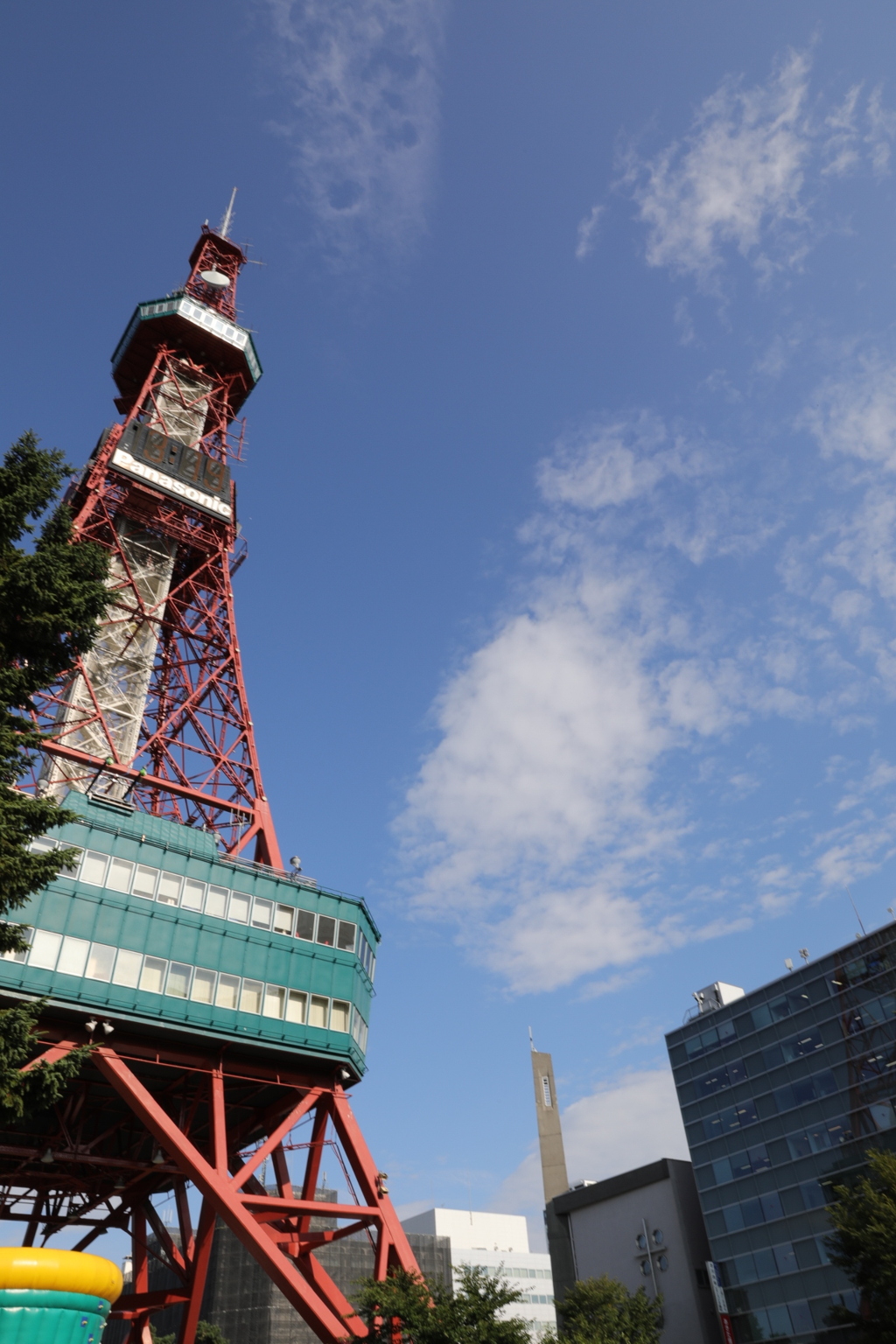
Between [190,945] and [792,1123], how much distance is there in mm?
41342

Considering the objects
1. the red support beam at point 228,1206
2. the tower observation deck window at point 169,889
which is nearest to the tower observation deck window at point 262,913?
the tower observation deck window at point 169,889

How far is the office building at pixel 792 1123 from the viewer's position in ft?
170

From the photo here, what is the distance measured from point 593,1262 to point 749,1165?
16.5 metres

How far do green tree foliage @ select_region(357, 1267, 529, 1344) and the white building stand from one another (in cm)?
9672

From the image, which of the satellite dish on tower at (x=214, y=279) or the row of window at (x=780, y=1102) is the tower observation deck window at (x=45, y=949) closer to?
the row of window at (x=780, y=1102)

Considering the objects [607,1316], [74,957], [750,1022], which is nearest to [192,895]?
[74,957]

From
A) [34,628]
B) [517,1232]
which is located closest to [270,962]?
[34,628]

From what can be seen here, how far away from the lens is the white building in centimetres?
11756

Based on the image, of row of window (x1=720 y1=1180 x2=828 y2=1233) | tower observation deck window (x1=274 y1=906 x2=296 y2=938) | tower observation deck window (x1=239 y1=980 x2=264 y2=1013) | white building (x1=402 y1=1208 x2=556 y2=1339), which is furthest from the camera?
white building (x1=402 y1=1208 x2=556 y2=1339)

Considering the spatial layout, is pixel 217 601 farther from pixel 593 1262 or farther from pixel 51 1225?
pixel 593 1262

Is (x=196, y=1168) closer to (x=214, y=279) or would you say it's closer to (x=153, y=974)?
(x=153, y=974)

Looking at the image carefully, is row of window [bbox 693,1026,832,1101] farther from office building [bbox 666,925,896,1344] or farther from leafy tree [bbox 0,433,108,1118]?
leafy tree [bbox 0,433,108,1118]

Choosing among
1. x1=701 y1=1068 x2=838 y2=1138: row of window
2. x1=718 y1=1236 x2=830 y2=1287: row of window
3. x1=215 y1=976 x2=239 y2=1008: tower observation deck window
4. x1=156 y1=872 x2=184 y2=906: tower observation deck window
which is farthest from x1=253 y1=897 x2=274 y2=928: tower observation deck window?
x1=701 y1=1068 x2=838 y2=1138: row of window

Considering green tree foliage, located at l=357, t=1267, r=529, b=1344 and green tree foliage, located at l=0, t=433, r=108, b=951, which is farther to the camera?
green tree foliage, located at l=357, t=1267, r=529, b=1344
